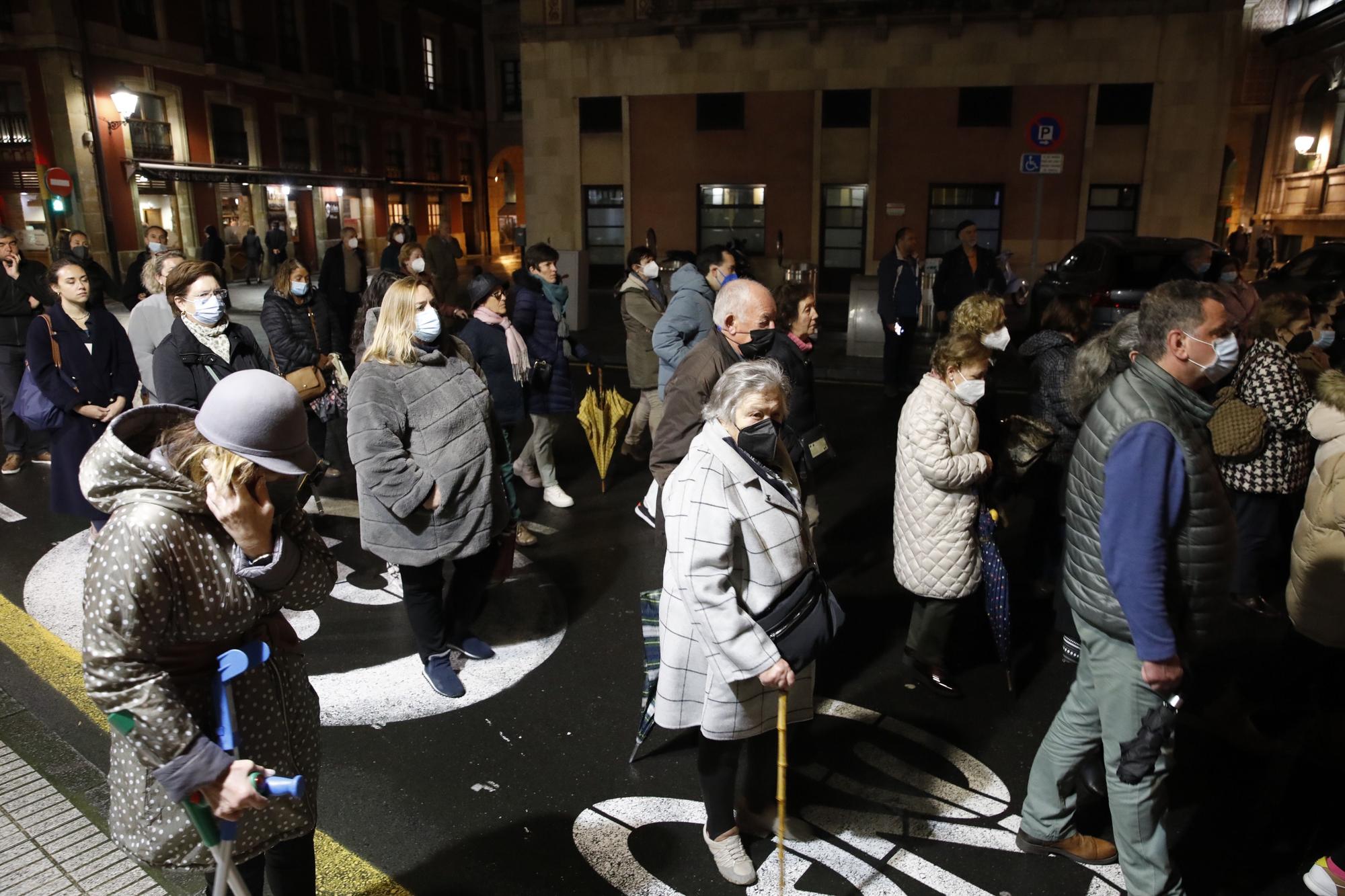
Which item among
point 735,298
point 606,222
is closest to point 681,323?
point 735,298

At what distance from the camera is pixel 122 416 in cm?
210

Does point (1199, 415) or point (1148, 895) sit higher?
point (1199, 415)

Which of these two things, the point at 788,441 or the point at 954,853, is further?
the point at 788,441

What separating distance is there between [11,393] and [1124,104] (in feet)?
69.7

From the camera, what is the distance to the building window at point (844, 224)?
22469 millimetres

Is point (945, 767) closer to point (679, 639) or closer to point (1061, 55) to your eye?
point (679, 639)

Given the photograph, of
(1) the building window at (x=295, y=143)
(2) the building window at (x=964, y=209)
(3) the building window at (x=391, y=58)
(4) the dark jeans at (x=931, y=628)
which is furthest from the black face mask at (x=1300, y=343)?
(3) the building window at (x=391, y=58)

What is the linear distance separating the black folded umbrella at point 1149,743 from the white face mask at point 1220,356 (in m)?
1.00

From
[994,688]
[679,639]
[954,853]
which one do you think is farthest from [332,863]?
[994,688]

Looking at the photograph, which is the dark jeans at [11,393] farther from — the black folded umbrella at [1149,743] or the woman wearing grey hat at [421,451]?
the black folded umbrella at [1149,743]

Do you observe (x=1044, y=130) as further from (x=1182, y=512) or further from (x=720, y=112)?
(x=1182, y=512)

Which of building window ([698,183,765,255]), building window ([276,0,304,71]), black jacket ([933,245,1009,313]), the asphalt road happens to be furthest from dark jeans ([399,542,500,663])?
building window ([276,0,304,71])

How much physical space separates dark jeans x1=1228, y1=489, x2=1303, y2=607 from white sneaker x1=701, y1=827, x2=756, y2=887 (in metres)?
3.45

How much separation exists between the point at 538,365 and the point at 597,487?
127 centimetres
